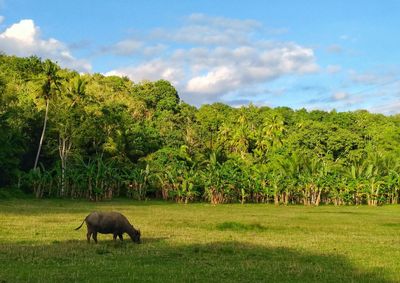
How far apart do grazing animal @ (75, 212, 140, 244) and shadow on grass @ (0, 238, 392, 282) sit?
493 mm

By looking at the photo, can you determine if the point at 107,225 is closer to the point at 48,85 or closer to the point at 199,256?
the point at 199,256

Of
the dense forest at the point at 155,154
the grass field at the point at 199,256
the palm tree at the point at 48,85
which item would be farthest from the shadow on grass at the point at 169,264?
the palm tree at the point at 48,85

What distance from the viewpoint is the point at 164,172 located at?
2344 inches

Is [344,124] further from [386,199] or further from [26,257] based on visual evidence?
[26,257]

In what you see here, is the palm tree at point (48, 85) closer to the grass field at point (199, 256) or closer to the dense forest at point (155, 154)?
the dense forest at point (155, 154)

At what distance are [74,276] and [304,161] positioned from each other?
171ft

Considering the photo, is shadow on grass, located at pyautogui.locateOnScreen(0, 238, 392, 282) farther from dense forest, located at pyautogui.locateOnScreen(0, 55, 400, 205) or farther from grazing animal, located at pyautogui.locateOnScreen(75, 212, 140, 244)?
dense forest, located at pyautogui.locateOnScreen(0, 55, 400, 205)

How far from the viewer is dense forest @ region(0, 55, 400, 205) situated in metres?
56.6

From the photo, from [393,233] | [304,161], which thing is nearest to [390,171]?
[304,161]

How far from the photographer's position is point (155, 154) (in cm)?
6325

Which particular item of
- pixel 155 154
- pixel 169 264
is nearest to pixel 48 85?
pixel 155 154

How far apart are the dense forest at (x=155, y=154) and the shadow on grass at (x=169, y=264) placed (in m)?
37.7

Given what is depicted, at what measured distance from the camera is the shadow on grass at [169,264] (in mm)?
12664

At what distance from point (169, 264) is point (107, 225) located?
4.87 metres
